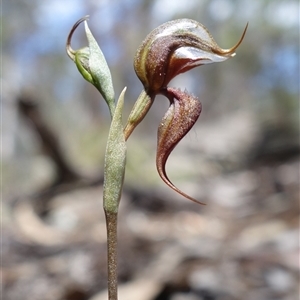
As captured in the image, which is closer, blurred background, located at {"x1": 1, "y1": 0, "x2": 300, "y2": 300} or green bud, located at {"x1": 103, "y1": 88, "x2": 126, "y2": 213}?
green bud, located at {"x1": 103, "y1": 88, "x2": 126, "y2": 213}

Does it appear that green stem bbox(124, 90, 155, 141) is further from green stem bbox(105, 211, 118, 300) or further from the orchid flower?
green stem bbox(105, 211, 118, 300)

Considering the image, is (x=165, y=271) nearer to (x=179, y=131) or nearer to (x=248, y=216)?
(x=179, y=131)

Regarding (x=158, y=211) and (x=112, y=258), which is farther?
(x=158, y=211)

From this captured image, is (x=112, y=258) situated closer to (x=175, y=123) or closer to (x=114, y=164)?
(x=114, y=164)

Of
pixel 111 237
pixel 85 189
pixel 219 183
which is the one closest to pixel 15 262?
pixel 111 237

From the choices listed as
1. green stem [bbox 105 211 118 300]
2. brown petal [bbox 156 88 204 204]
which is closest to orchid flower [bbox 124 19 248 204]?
brown petal [bbox 156 88 204 204]

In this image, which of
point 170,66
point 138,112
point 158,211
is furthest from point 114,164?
point 158,211

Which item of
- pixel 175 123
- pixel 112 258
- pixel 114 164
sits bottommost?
pixel 112 258

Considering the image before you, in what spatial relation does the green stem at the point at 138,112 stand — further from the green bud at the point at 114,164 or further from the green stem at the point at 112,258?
the green stem at the point at 112,258
